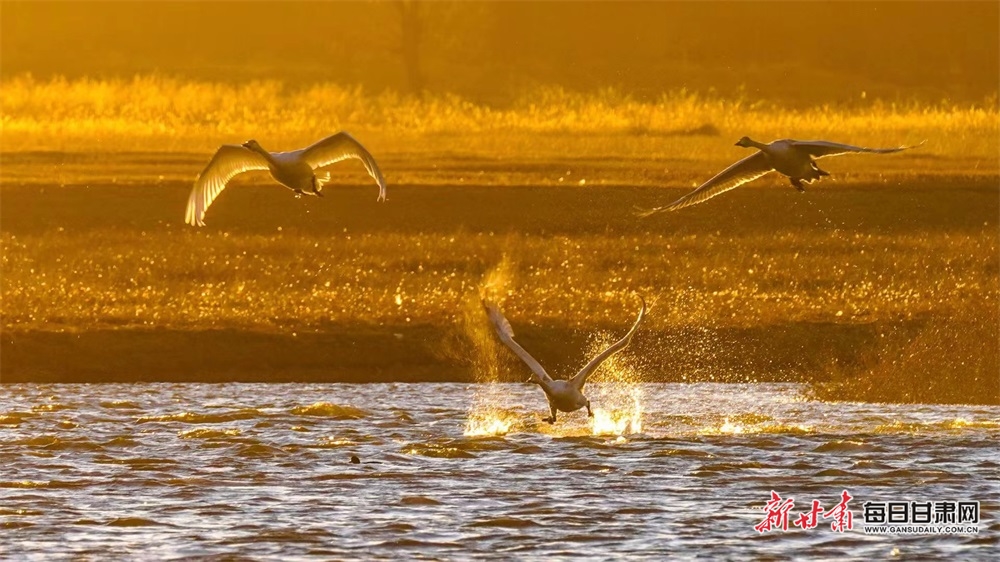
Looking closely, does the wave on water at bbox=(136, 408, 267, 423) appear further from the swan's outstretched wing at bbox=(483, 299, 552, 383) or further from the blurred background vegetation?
the blurred background vegetation

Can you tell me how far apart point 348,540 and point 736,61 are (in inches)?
2337

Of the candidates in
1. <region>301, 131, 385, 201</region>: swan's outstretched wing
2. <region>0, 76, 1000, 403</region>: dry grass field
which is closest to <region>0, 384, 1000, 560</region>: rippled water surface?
<region>0, 76, 1000, 403</region>: dry grass field

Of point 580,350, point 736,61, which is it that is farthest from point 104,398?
point 736,61

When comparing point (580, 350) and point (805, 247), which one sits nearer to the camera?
point (580, 350)

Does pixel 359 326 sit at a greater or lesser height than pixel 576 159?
lesser

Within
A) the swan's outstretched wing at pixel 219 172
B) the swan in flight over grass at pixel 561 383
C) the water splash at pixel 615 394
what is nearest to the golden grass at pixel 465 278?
the water splash at pixel 615 394

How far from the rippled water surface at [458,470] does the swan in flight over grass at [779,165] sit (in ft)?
7.95

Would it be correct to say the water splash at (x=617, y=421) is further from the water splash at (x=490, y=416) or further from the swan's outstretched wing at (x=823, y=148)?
the swan's outstretched wing at (x=823, y=148)

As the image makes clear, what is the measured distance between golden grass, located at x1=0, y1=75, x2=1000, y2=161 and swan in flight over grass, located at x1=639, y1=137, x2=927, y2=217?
95.8 ft

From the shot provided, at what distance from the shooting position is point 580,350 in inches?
977

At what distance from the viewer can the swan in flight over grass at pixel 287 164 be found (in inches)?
750

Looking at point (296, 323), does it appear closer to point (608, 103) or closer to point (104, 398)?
point (104, 398)

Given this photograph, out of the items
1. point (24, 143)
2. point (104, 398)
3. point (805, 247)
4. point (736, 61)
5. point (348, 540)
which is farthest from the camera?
point (736, 61)

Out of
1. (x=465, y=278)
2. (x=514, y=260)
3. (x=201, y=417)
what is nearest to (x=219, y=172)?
(x=201, y=417)
